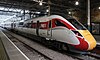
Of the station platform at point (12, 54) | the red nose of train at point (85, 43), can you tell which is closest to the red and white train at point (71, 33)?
the red nose of train at point (85, 43)

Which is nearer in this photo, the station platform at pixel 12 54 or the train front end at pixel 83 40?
the station platform at pixel 12 54

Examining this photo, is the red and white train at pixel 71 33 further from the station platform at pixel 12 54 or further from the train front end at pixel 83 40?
the station platform at pixel 12 54

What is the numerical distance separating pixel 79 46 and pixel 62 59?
4.04ft

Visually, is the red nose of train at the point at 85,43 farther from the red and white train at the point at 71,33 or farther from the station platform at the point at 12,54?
the station platform at the point at 12,54

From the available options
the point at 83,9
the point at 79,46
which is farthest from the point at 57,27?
the point at 83,9

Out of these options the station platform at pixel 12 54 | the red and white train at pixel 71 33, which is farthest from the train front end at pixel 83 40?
the station platform at pixel 12 54

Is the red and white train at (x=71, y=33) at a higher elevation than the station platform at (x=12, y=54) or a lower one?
higher

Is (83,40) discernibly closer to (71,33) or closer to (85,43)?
(85,43)

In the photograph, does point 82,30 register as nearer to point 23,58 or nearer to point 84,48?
point 84,48

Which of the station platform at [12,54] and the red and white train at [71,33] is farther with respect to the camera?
the red and white train at [71,33]

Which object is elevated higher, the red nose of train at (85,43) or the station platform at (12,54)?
the red nose of train at (85,43)

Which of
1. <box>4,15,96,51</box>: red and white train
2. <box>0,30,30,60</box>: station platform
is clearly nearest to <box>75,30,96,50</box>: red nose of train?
<box>4,15,96,51</box>: red and white train

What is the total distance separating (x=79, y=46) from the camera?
8.04 meters

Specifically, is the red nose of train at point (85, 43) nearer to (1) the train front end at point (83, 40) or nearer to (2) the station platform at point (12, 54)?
(1) the train front end at point (83, 40)
